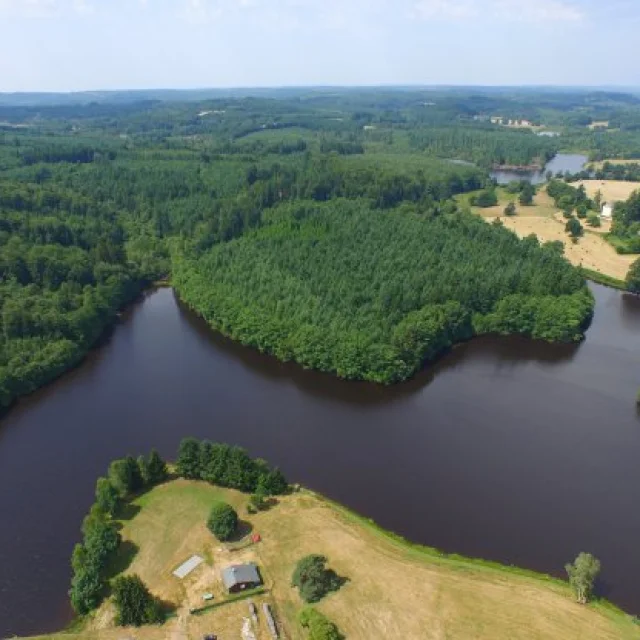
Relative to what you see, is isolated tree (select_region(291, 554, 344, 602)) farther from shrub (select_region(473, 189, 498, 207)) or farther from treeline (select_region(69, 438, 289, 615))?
shrub (select_region(473, 189, 498, 207))

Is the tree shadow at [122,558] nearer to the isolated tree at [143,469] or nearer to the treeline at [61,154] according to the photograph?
the isolated tree at [143,469]

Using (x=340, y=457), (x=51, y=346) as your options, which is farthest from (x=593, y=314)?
(x=51, y=346)

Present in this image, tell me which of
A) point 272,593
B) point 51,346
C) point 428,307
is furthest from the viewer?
point 428,307

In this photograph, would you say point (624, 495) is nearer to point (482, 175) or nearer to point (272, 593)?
point (272, 593)

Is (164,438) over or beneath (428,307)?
beneath

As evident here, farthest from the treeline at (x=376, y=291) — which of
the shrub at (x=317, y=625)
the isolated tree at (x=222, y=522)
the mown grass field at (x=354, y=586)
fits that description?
the shrub at (x=317, y=625)
